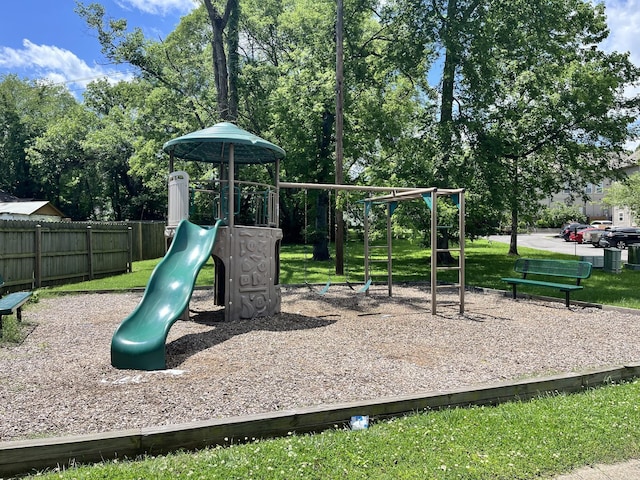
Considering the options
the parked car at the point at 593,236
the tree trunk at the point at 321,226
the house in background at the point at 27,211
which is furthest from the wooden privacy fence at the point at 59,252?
the parked car at the point at 593,236

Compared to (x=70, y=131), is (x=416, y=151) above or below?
below

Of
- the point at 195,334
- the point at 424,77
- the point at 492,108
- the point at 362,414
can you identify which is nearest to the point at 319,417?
the point at 362,414

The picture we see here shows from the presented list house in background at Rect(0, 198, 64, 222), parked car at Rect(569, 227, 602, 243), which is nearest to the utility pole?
house in background at Rect(0, 198, 64, 222)

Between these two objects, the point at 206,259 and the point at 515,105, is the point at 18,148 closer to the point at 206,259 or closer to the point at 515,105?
the point at 515,105

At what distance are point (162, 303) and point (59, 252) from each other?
8995mm

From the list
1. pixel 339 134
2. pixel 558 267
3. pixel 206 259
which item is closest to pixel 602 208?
pixel 339 134

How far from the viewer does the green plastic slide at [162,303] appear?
211 inches

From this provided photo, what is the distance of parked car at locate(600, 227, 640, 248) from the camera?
97.6ft

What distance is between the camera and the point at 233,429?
348 centimetres

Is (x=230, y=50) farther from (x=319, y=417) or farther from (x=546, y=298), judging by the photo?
(x=319, y=417)

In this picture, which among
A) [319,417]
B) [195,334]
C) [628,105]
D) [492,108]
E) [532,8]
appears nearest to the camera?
[319,417]

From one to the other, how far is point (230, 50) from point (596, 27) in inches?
632

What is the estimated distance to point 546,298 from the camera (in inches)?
426

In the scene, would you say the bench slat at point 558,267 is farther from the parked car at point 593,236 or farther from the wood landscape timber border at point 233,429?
the parked car at point 593,236
